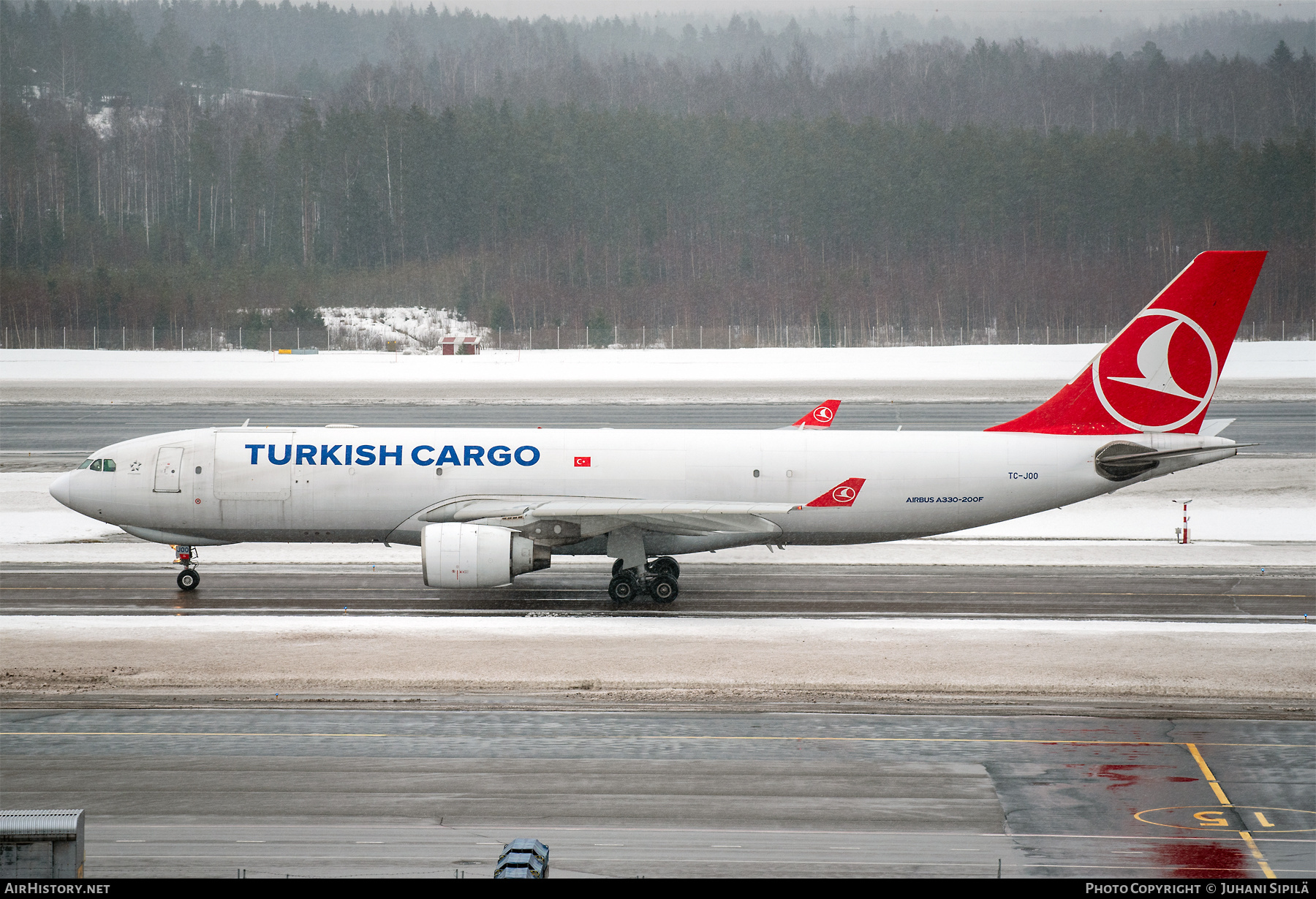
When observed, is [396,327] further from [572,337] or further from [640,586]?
[640,586]

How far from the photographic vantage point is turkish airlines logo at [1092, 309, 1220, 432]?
29.1 meters

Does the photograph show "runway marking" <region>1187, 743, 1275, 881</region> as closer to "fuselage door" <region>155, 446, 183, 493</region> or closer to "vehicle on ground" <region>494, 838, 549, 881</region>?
"vehicle on ground" <region>494, 838, 549, 881</region>

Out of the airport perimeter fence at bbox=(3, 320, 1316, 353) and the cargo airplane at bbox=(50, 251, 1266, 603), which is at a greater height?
the airport perimeter fence at bbox=(3, 320, 1316, 353)

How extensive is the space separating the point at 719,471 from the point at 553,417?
33.0 m

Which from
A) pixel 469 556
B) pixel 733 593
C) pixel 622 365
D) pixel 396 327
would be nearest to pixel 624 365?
pixel 622 365

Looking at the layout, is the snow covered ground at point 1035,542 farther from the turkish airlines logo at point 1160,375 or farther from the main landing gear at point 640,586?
the main landing gear at point 640,586

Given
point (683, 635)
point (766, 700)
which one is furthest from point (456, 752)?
point (683, 635)

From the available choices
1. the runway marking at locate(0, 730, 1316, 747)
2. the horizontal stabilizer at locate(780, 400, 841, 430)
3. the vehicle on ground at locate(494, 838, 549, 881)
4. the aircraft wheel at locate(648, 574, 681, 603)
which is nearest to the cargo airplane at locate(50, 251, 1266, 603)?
the aircraft wheel at locate(648, 574, 681, 603)

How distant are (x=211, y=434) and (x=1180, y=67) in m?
197

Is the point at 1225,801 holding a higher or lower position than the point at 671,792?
lower

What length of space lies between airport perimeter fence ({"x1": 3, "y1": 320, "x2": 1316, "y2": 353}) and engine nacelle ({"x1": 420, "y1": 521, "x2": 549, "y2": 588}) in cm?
8752

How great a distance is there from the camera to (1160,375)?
29141 millimetres

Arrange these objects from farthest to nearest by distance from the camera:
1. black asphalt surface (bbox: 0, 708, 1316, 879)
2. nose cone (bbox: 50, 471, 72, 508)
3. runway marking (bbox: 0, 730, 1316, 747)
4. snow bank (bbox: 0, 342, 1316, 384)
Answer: snow bank (bbox: 0, 342, 1316, 384)
nose cone (bbox: 50, 471, 72, 508)
runway marking (bbox: 0, 730, 1316, 747)
black asphalt surface (bbox: 0, 708, 1316, 879)

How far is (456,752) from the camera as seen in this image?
1734 cm
